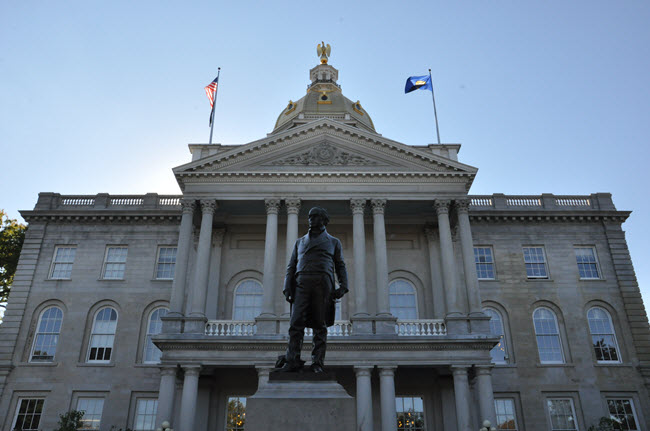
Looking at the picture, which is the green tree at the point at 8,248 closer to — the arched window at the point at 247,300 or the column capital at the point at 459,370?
the arched window at the point at 247,300

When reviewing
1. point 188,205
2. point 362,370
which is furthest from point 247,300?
point 362,370

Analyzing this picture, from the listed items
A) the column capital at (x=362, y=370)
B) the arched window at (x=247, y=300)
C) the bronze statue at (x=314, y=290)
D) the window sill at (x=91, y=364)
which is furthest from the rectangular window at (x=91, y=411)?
Result: the bronze statue at (x=314, y=290)

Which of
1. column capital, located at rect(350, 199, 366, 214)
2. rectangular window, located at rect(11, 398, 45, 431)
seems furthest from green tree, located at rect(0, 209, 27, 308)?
column capital, located at rect(350, 199, 366, 214)

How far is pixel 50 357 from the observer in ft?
98.3

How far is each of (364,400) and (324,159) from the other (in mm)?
12262

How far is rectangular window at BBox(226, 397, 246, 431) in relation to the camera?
2747 centimetres

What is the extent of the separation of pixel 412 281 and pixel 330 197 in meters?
7.10

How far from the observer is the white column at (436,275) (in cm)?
2902

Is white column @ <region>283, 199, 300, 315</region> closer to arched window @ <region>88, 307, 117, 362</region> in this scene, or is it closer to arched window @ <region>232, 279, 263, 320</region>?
arched window @ <region>232, 279, 263, 320</region>

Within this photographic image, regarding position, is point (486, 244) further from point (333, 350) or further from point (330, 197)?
point (333, 350)

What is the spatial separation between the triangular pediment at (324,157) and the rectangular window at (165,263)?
244 inches

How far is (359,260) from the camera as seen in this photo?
26375mm

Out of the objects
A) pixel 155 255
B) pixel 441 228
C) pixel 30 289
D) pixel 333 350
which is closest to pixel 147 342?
pixel 155 255

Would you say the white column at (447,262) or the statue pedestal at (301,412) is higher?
the white column at (447,262)
